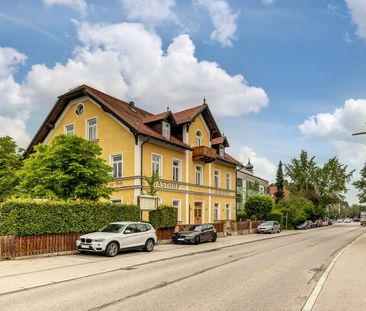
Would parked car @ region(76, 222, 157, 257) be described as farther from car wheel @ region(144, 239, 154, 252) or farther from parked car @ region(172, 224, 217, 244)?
parked car @ region(172, 224, 217, 244)

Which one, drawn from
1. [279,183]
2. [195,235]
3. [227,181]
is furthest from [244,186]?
[195,235]

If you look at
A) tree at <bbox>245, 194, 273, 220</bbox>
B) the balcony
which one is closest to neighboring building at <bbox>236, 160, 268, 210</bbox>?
tree at <bbox>245, 194, 273, 220</bbox>

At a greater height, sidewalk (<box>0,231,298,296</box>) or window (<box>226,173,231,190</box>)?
window (<box>226,173,231,190</box>)

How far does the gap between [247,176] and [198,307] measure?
57736 millimetres

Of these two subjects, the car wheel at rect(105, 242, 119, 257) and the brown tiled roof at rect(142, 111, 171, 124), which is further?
the brown tiled roof at rect(142, 111, 171, 124)

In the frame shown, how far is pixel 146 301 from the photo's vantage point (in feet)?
27.5

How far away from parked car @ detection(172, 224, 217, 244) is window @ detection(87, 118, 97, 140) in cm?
1160

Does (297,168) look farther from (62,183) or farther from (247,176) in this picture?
(62,183)

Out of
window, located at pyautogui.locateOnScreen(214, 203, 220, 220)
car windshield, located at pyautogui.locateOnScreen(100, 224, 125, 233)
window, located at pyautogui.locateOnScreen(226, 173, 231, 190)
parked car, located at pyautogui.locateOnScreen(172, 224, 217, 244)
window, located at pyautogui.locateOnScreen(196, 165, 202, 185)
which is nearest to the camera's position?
car windshield, located at pyautogui.locateOnScreen(100, 224, 125, 233)

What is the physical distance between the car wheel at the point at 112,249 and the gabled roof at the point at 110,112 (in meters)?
12.0

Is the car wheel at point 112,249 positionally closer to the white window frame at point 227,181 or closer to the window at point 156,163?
the window at point 156,163

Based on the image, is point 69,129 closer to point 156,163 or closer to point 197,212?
point 156,163

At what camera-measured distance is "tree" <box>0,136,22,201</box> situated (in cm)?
3167

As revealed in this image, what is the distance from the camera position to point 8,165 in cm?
3338
